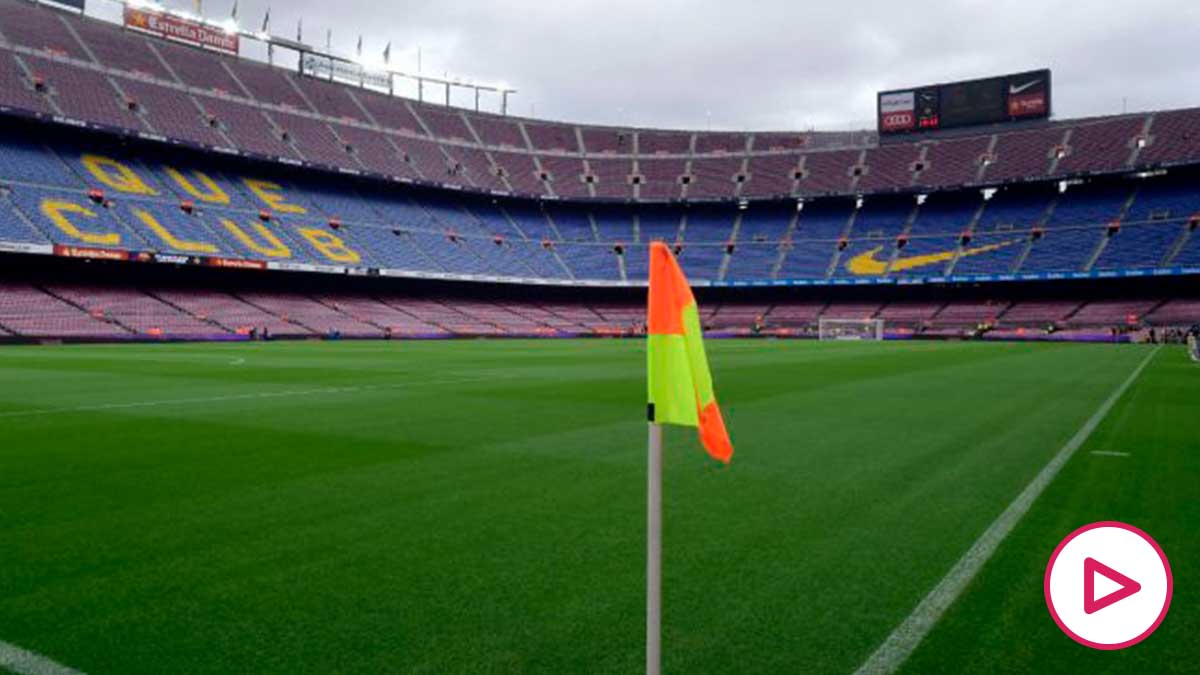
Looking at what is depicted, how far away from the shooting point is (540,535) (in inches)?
188

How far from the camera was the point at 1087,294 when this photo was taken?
193 feet

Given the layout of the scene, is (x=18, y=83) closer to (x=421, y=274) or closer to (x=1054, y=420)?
(x=421, y=274)

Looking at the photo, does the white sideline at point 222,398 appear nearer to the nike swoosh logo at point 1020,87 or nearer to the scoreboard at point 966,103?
the scoreboard at point 966,103

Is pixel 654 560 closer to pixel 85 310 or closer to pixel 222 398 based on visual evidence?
pixel 222 398

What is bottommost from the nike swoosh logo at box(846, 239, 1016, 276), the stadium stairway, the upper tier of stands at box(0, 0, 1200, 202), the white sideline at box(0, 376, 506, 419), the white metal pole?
the white sideline at box(0, 376, 506, 419)

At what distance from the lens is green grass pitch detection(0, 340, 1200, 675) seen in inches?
122

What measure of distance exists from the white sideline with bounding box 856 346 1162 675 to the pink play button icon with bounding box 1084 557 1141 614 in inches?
22.9

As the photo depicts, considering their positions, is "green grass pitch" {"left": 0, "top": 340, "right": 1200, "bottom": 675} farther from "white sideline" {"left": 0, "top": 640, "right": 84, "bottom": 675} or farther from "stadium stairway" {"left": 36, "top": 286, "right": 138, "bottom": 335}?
"stadium stairway" {"left": 36, "top": 286, "right": 138, "bottom": 335}

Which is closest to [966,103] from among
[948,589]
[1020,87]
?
[1020,87]

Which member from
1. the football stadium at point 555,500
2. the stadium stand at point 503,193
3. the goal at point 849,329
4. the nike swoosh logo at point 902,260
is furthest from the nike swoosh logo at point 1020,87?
the football stadium at point 555,500

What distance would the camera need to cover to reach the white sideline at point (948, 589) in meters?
2.99

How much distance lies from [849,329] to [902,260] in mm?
9527

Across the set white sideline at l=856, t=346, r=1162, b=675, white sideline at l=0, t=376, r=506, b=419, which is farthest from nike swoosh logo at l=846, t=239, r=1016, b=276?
white sideline at l=856, t=346, r=1162, b=675

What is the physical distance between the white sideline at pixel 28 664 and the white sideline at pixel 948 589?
10.1 ft
